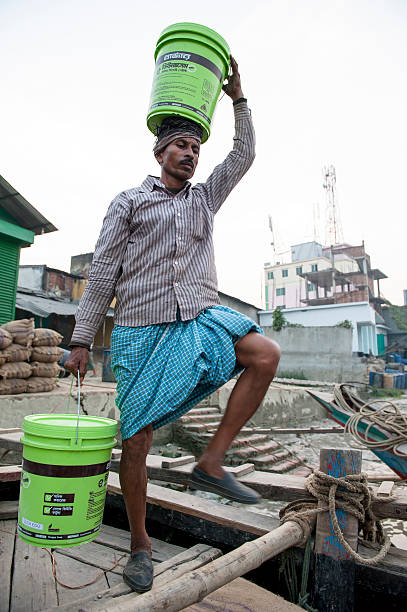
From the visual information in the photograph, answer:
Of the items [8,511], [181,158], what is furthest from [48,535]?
[181,158]

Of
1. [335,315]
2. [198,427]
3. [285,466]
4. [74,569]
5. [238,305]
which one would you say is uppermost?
[238,305]

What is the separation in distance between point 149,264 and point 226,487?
102 cm

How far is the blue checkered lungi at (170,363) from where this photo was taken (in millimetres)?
1677

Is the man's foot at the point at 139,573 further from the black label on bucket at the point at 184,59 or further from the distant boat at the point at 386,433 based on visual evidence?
the distant boat at the point at 386,433

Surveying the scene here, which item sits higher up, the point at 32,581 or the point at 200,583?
the point at 200,583

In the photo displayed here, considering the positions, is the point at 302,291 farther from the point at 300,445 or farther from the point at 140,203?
the point at 140,203

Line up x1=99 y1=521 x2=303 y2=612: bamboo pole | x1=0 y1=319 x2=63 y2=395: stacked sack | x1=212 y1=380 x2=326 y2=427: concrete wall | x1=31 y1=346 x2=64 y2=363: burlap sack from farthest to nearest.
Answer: x1=212 y1=380 x2=326 y2=427: concrete wall < x1=31 y1=346 x2=64 y2=363: burlap sack < x1=0 y1=319 x2=63 y2=395: stacked sack < x1=99 y1=521 x2=303 y2=612: bamboo pole

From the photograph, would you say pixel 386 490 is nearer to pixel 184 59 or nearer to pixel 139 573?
pixel 139 573

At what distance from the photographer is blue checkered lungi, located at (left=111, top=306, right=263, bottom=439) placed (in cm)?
168

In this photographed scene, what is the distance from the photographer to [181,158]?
199 cm

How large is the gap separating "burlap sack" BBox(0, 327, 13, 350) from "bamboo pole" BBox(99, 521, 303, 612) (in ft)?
15.6

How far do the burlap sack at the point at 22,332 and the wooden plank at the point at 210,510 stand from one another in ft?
12.5

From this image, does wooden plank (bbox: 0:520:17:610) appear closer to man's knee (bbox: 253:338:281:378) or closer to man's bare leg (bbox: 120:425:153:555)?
man's bare leg (bbox: 120:425:153:555)

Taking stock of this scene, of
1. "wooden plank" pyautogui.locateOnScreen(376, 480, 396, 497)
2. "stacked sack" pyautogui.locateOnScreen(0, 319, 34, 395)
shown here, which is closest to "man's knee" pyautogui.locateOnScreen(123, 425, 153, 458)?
"wooden plank" pyautogui.locateOnScreen(376, 480, 396, 497)
